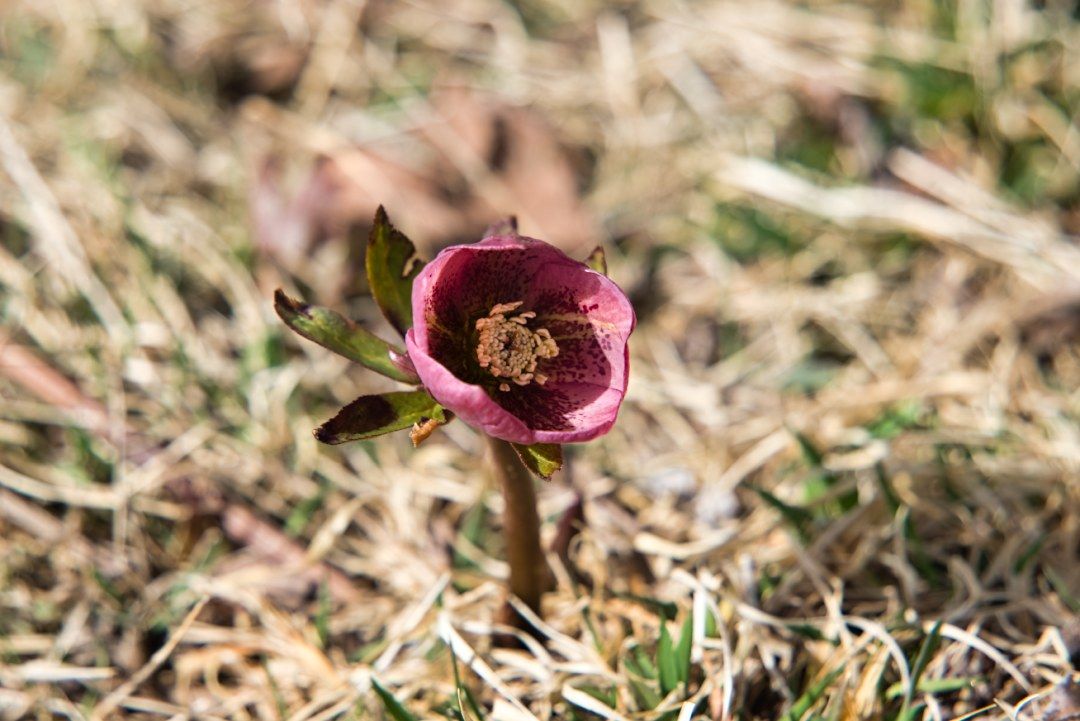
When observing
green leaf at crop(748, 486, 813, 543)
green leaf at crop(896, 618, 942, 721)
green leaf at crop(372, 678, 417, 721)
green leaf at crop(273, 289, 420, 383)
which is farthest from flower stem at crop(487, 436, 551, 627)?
green leaf at crop(896, 618, 942, 721)

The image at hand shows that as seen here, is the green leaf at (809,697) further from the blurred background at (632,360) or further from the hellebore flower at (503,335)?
the hellebore flower at (503,335)

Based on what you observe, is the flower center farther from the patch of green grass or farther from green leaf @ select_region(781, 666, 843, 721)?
the patch of green grass

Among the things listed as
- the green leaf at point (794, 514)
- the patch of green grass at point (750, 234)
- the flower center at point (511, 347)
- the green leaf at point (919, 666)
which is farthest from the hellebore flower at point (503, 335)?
the patch of green grass at point (750, 234)

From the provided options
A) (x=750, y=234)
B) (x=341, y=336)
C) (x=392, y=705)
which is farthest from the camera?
(x=750, y=234)

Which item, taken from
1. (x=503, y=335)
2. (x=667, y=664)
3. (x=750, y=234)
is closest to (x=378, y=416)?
(x=503, y=335)

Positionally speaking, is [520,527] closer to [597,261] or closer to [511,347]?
[511,347]

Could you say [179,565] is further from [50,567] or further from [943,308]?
[943,308]
